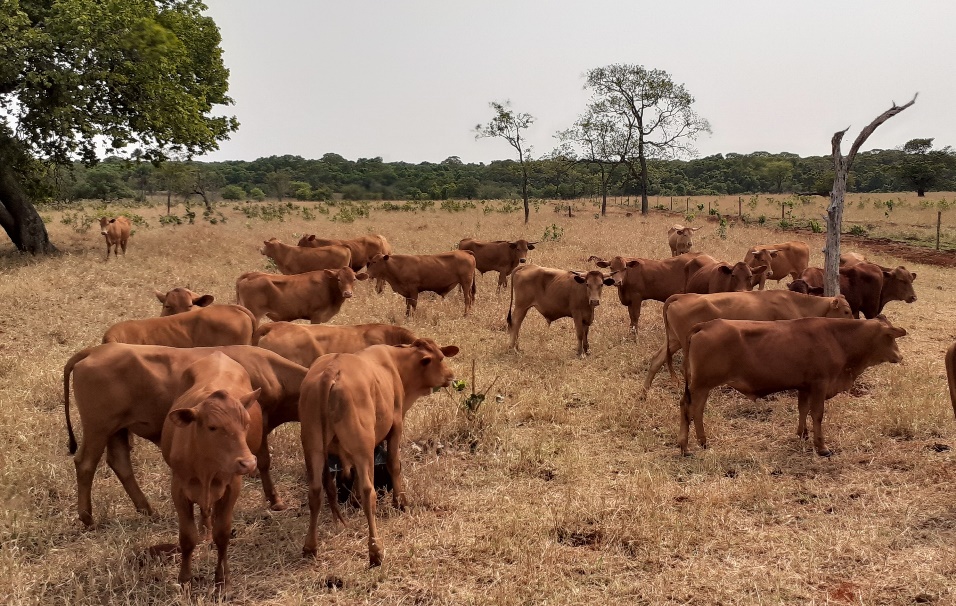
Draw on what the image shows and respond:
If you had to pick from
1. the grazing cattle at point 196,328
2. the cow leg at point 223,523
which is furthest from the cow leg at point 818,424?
the grazing cattle at point 196,328

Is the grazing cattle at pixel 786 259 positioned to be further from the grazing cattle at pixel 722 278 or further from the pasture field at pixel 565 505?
the pasture field at pixel 565 505

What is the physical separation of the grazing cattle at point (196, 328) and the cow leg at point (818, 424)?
6103mm

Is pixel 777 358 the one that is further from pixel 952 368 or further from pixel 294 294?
pixel 294 294

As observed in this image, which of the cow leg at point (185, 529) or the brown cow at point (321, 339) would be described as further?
the brown cow at point (321, 339)

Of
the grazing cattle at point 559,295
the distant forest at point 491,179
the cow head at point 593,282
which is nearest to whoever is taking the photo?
the cow head at point 593,282

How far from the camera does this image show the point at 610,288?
16.0m

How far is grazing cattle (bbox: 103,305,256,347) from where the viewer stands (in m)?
7.14

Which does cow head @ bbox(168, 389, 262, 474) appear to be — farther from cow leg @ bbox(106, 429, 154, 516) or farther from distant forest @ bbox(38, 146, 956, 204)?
distant forest @ bbox(38, 146, 956, 204)

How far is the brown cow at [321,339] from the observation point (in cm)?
697

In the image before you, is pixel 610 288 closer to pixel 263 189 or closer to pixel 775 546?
pixel 775 546

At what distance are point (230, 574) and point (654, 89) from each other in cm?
4111

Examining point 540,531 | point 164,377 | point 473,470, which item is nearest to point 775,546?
point 540,531

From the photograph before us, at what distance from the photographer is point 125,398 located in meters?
5.27

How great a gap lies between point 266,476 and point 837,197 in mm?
10302
